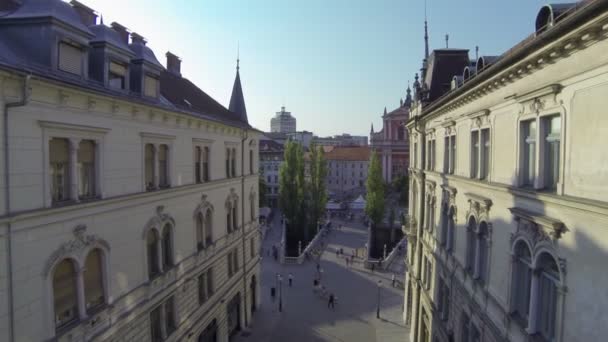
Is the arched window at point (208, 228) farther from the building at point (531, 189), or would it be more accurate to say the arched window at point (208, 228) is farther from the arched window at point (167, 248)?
the building at point (531, 189)

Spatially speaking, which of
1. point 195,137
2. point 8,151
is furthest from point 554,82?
point 195,137

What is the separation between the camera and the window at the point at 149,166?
14.9 m

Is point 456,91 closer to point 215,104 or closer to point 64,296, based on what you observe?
point 64,296

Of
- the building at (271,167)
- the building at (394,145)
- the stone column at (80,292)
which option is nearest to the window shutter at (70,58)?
the stone column at (80,292)

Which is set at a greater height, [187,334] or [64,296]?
[64,296]

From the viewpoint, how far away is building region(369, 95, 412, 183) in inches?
3054

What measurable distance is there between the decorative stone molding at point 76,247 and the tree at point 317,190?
4057cm

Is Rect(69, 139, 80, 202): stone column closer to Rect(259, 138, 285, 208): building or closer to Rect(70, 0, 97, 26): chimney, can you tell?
Rect(70, 0, 97, 26): chimney

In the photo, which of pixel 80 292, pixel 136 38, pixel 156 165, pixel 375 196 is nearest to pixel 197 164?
pixel 156 165

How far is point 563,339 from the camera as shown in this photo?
311 inches

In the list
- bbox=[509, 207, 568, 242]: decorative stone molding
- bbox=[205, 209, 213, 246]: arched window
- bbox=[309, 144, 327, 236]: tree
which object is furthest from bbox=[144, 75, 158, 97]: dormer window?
bbox=[309, 144, 327, 236]: tree

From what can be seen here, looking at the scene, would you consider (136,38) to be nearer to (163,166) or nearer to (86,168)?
(163,166)

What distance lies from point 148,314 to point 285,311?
1604 centimetres

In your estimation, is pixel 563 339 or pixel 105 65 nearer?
pixel 563 339
